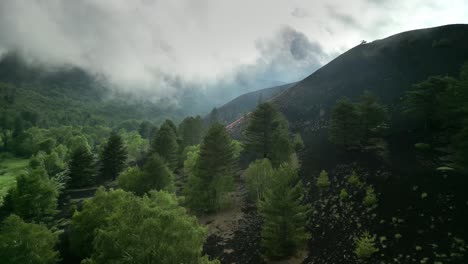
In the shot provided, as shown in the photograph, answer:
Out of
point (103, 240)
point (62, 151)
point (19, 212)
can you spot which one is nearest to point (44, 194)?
point (19, 212)

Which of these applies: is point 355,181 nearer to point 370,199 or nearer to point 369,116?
point 370,199

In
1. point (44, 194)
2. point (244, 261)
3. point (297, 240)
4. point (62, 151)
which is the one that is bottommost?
point (244, 261)

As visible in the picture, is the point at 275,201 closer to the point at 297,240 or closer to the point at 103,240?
the point at 297,240

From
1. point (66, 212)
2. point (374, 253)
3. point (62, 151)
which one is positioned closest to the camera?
point (374, 253)

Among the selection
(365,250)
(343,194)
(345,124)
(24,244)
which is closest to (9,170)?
(24,244)

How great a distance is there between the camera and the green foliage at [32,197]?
1767 inches

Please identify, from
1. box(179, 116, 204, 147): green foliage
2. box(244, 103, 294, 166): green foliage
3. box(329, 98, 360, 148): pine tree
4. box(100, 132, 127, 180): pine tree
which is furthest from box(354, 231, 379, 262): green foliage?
box(179, 116, 204, 147): green foliage

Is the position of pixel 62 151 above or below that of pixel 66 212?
above

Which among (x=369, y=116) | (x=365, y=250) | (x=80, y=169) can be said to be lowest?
(x=365, y=250)

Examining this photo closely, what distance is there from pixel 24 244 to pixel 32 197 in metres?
21.1

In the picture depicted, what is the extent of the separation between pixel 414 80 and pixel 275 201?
70692 millimetres

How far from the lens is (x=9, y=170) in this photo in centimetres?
9794

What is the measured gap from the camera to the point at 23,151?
121 meters

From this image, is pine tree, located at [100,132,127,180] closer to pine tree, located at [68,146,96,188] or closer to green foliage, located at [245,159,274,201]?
pine tree, located at [68,146,96,188]
